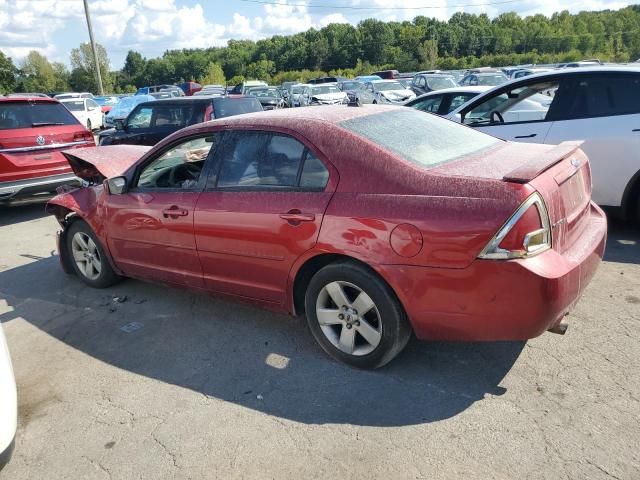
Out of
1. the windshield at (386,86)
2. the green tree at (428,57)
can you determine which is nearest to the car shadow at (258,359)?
the windshield at (386,86)

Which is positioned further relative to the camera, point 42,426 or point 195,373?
point 195,373

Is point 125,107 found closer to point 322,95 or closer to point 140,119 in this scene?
point 322,95

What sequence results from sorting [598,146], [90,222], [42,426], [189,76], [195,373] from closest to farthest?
1. [42,426]
2. [195,373]
3. [90,222]
4. [598,146]
5. [189,76]

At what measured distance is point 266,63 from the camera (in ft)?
304

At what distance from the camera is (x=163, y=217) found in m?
4.02

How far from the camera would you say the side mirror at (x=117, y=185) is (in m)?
4.32

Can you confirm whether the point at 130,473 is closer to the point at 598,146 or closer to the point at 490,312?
the point at 490,312

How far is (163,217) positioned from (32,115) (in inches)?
213

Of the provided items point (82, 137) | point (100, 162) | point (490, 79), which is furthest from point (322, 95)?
point (100, 162)

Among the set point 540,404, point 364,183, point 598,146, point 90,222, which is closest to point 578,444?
point 540,404

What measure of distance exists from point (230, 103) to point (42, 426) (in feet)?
22.1

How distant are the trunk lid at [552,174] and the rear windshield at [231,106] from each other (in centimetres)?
596

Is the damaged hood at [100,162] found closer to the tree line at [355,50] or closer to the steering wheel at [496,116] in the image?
the steering wheel at [496,116]

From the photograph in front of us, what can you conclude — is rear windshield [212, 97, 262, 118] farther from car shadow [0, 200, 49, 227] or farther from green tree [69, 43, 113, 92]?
green tree [69, 43, 113, 92]
